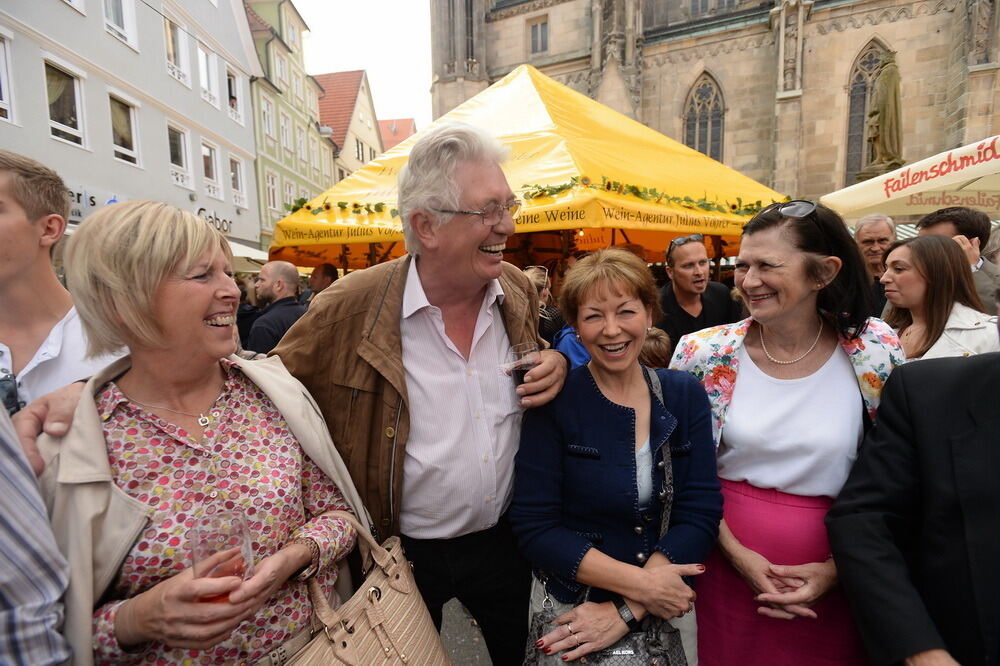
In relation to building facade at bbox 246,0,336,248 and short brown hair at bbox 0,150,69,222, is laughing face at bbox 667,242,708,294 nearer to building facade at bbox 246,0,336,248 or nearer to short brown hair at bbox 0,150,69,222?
short brown hair at bbox 0,150,69,222

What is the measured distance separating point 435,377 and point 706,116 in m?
22.9

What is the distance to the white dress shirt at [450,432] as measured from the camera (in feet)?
5.98

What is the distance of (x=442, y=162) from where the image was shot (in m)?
1.83

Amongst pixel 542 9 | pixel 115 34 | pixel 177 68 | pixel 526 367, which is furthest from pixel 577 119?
pixel 542 9

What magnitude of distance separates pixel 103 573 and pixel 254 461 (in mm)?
397

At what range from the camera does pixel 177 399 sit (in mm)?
1439

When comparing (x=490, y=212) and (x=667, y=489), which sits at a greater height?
(x=490, y=212)

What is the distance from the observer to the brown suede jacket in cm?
179

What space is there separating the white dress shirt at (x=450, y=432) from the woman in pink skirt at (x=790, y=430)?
0.80 metres

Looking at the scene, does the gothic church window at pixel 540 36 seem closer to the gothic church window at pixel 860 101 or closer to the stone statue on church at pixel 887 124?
the gothic church window at pixel 860 101

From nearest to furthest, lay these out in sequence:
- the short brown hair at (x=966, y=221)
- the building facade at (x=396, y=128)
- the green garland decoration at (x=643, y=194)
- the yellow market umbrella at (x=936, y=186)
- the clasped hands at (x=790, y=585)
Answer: the clasped hands at (x=790, y=585), the green garland decoration at (x=643, y=194), the short brown hair at (x=966, y=221), the yellow market umbrella at (x=936, y=186), the building facade at (x=396, y=128)

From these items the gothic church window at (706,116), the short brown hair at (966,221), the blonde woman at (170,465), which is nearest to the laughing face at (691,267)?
the short brown hair at (966,221)

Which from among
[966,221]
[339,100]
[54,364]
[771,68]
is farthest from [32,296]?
[339,100]

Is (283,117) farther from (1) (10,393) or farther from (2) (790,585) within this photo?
(2) (790,585)
